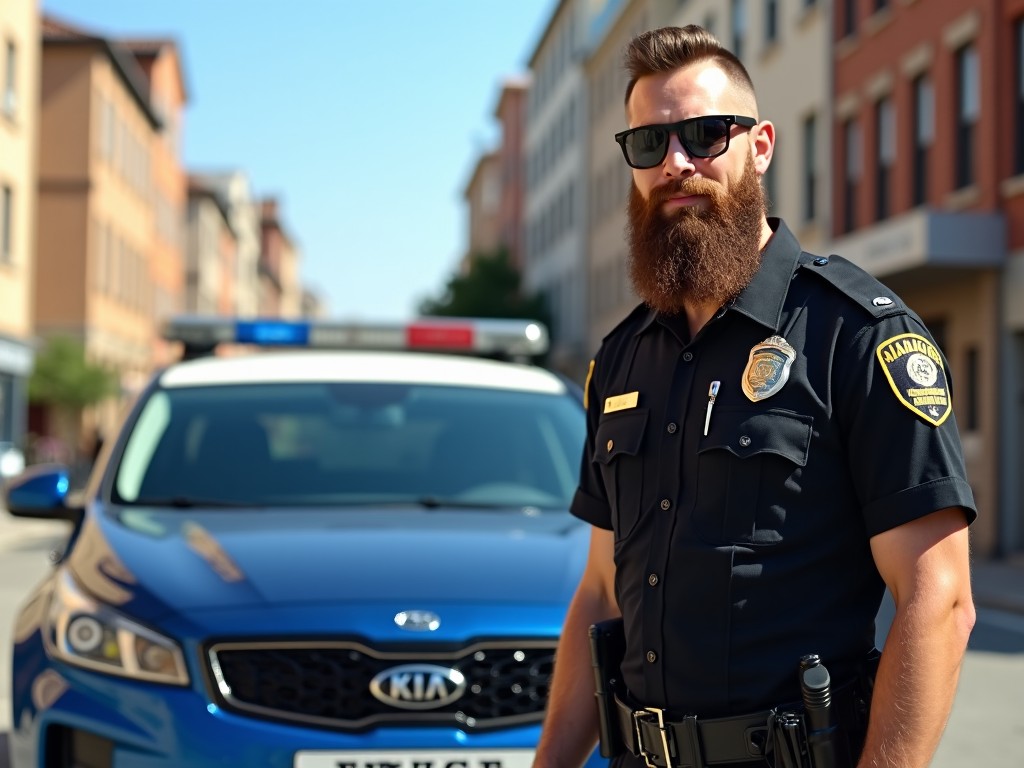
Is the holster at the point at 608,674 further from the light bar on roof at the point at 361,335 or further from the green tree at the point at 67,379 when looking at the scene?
the green tree at the point at 67,379

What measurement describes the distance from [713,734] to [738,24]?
33768 mm

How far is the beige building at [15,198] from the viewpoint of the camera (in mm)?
35000

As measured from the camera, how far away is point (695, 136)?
2461 millimetres

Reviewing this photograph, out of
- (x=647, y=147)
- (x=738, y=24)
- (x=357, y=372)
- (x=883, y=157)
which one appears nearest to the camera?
(x=647, y=147)

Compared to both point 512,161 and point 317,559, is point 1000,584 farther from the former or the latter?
point 512,161

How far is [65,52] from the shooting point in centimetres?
4597

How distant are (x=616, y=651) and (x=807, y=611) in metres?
0.42

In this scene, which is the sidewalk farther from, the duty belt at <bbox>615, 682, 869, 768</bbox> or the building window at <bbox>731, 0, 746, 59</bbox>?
the building window at <bbox>731, 0, 746, 59</bbox>

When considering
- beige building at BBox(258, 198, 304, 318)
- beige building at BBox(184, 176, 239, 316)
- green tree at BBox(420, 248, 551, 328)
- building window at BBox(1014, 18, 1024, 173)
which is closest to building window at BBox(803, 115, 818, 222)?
building window at BBox(1014, 18, 1024, 173)

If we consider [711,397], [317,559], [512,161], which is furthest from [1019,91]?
[512,161]

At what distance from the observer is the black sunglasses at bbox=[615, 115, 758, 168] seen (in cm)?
246

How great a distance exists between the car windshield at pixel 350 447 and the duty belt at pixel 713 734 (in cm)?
259

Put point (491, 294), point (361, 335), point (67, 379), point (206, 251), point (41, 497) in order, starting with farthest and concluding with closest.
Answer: point (206, 251), point (491, 294), point (67, 379), point (361, 335), point (41, 497)

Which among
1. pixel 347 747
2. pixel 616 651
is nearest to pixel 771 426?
pixel 616 651
